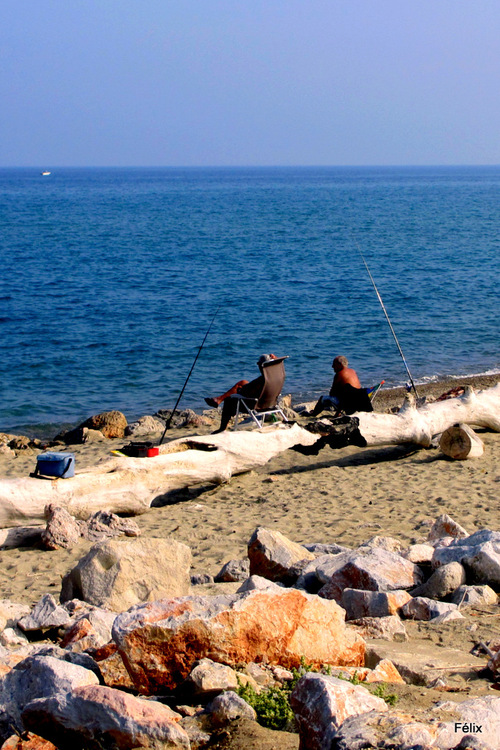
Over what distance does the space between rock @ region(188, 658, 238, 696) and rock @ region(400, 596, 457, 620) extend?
1.71m

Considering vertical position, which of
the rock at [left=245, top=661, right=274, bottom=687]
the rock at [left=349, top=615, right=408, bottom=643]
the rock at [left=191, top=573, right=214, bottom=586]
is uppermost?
the rock at [left=245, top=661, right=274, bottom=687]

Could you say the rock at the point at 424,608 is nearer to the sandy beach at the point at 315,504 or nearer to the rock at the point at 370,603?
the rock at the point at 370,603

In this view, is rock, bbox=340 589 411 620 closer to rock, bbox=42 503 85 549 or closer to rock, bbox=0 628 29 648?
rock, bbox=0 628 29 648

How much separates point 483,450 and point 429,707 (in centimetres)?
688

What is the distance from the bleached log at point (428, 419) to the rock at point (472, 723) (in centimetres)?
644

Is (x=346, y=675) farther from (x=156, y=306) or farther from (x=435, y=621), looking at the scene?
(x=156, y=306)

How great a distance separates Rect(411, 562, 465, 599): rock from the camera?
4.98 meters

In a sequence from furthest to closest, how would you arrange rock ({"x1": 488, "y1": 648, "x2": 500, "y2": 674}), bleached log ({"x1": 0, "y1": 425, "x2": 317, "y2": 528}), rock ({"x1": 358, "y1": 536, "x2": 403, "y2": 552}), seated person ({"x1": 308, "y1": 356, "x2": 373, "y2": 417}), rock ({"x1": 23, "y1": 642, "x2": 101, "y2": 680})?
seated person ({"x1": 308, "y1": 356, "x2": 373, "y2": 417}) < bleached log ({"x1": 0, "y1": 425, "x2": 317, "y2": 528}) < rock ({"x1": 358, "y1": 536, "x2": 403, "y2": 552}) < rock ({"x1": 488, "y1": 648, "x2": 500, "y2": 674}) < rock ({"x1": 23, "y1": 642, "x2": 101, "y2": 680})

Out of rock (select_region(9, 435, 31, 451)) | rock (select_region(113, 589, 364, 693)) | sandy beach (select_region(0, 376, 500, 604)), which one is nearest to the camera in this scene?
rock (select_region(113, 589, 364, 693))

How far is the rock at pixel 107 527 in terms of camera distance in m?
7.09

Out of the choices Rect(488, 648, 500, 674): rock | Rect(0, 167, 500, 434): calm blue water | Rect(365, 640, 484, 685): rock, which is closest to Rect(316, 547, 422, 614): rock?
Rect(365, 640, 484, 685): rock

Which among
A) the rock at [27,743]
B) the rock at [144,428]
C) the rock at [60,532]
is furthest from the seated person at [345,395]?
the rock at [27,743]

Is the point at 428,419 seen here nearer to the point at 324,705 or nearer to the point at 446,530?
the point at 446,530

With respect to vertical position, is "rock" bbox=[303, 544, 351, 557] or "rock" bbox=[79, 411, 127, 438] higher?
"rock" bbox=[303, 544, 351, 557]
